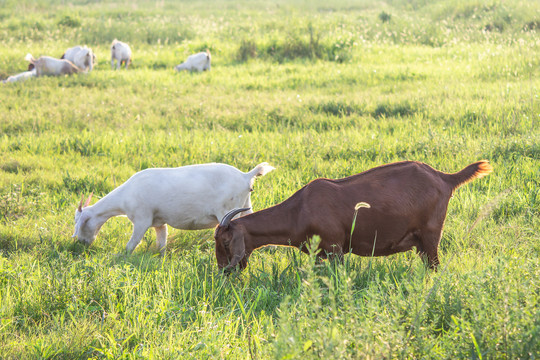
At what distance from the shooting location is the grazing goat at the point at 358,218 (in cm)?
388

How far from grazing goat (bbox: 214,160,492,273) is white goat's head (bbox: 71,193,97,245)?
4.95 feet

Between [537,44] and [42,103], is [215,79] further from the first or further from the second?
[537,44]

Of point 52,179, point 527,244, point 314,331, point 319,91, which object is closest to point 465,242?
point 527,244

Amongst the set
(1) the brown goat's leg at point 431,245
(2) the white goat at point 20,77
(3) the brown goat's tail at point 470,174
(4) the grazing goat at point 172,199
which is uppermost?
(3) the brown goat's tail at point 470,174

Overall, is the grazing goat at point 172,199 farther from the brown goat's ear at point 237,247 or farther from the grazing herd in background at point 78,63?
the grazing herd in background at point 78,63

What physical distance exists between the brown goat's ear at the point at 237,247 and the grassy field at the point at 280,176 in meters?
0.17

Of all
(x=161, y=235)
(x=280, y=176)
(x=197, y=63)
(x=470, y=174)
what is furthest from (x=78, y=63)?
(x=470, y=174)

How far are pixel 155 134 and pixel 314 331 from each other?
19.3ft

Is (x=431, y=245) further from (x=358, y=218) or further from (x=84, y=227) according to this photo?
(x=84, y=227)

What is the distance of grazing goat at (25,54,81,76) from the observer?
40.3 feet

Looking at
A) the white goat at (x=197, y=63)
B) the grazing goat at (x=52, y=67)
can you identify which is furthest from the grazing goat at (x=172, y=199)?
the white goat at (x=197, y=63)

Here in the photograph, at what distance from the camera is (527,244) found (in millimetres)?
4309

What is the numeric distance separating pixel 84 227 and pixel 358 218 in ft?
8.03

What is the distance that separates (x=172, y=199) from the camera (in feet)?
16.2
